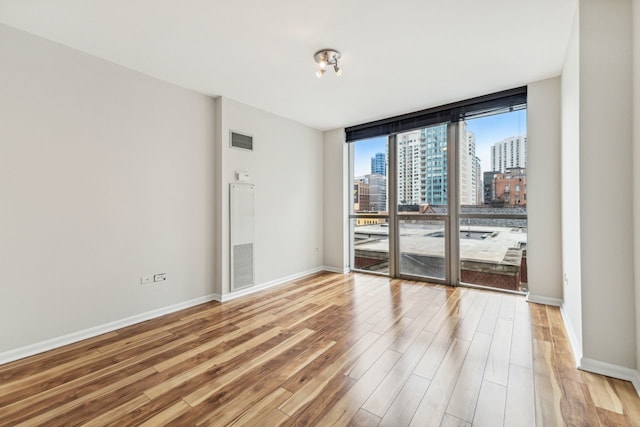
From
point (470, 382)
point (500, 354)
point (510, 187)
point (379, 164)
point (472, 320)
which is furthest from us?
point (379, 164)

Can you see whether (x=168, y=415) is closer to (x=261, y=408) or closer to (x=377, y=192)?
(x=261, y=408)

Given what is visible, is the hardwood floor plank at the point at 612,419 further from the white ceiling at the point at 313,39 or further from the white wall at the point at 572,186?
the white ceiling at the point at 313,39

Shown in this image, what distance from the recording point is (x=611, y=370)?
1978mm

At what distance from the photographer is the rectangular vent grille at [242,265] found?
387cm

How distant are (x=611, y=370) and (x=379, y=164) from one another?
12.6ft

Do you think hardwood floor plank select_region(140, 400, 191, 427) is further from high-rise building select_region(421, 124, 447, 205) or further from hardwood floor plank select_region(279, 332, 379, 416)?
high-rise building select_region(421, 124, 447, 205)

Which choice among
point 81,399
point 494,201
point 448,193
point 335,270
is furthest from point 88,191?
point 494,201

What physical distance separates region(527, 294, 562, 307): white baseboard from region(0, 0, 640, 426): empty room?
0.07ft

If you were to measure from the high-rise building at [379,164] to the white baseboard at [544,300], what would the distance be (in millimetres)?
2767

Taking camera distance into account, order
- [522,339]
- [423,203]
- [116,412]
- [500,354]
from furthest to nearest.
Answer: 1. [423,203]
2. [522,339]
3. [500,354]
4. [116,412]

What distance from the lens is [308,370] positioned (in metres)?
2.11

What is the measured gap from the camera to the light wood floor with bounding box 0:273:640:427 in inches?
65.0

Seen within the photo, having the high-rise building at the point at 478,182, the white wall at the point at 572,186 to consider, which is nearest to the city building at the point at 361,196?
the high-rise building at the point at 478,182

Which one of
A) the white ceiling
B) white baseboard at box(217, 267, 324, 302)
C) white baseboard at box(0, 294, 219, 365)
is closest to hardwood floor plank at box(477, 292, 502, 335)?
the white ceiling
